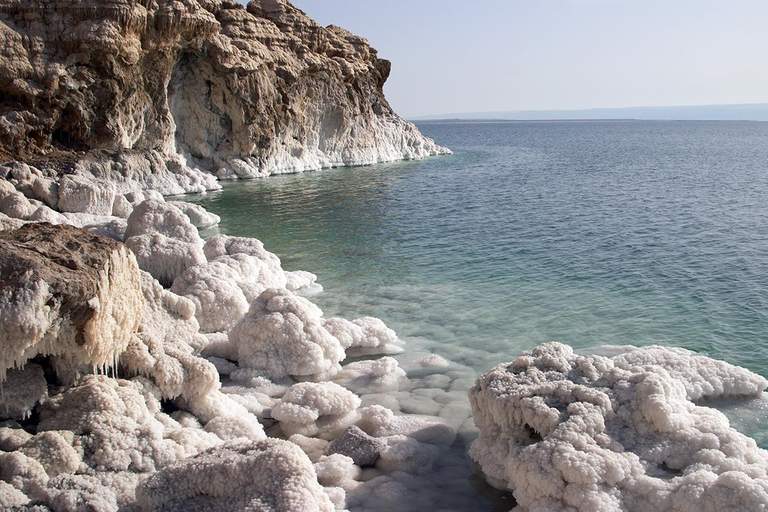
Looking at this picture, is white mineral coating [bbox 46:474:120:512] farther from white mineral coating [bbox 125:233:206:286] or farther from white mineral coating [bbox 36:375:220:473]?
white mineral coating [bbox 125:233:206:286]

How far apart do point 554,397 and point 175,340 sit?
5871 millimetres

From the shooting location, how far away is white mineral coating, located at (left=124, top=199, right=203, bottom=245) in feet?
56.3

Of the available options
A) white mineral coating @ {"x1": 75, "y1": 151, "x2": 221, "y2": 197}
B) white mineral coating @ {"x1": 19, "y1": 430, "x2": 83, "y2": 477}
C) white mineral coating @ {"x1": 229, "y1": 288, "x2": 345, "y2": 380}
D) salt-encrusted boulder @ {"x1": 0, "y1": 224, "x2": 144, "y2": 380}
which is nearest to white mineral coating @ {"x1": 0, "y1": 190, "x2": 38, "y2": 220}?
white mineral coating @ {"x1": 229, "y1": 288, "x2": 345, "y2": 380}

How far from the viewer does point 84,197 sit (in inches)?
861

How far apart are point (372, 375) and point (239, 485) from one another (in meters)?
5.17

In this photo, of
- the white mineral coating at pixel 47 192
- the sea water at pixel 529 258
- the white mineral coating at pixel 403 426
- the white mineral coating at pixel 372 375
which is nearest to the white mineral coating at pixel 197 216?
the sea water at pixel 529 258

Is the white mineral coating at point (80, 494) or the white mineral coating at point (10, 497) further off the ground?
the white mineral coating at point (10, 497)

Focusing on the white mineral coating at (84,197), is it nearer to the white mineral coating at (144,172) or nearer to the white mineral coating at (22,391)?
the white mineral coating at (144,172)

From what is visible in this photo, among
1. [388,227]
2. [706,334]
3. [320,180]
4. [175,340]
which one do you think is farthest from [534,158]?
[175,340]

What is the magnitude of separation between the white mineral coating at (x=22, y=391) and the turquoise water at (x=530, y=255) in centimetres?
709

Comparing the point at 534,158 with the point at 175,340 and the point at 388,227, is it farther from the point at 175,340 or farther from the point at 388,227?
the point at 175,340

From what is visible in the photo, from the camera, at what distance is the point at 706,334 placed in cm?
1342

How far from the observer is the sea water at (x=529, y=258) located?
13414 mm

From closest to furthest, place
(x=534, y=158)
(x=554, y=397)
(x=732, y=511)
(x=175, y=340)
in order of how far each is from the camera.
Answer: (x=732, y=511), (x=554, y=397), (x=175, y=340), (x=534, y=158)
